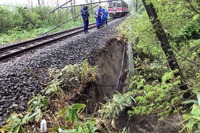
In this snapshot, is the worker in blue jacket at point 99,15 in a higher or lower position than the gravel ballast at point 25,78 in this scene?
higher

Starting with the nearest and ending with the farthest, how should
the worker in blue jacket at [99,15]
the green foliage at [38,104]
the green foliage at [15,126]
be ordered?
1. the green foliage at [15,126]
2. the green foliage at [38,104]
3. the worker in blue jacket at [99,15]

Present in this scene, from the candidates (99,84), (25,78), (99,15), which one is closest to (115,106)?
(99,84)

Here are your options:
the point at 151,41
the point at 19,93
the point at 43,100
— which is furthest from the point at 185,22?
the point at 19,93

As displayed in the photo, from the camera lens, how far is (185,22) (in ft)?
15.4

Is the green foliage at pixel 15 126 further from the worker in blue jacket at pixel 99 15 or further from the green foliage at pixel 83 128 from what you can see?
the worker in blue jacket at pixel 99 15

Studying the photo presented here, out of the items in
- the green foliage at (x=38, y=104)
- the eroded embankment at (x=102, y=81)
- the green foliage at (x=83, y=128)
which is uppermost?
the green foliage at (x=83, y=128)

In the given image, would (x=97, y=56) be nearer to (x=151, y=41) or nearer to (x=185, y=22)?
(x=151, y=41)

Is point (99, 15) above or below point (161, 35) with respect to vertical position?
above

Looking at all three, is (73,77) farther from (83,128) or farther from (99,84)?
(83,128)

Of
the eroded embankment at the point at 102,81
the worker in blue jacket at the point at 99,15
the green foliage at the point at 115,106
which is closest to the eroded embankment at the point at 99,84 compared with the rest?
the eroded embankment at the point at 102,81

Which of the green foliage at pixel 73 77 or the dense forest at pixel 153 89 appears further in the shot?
the green foliage at pixel 73 77

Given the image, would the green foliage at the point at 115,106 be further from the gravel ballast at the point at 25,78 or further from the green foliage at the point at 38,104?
the gravel ballast at the point at 25,78

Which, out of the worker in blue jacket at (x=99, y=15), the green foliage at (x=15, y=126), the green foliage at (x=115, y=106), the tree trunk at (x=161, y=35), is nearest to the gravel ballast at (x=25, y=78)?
the green foliage at (x=15, y=126)

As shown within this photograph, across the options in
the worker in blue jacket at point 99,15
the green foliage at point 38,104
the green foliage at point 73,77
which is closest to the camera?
the green foliage at point 38,104
